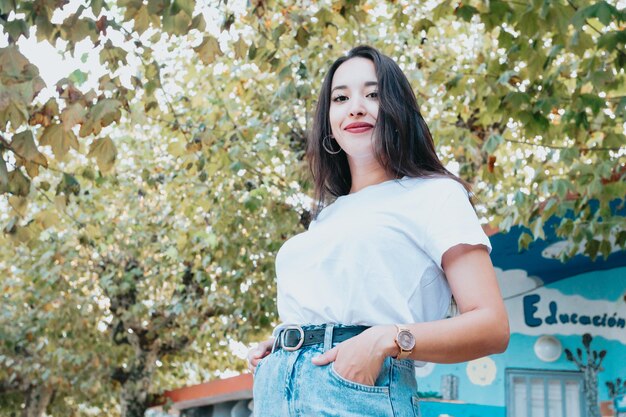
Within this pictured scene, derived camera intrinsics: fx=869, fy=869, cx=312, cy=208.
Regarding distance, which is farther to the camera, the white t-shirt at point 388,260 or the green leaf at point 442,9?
the green leaf at point 442,9

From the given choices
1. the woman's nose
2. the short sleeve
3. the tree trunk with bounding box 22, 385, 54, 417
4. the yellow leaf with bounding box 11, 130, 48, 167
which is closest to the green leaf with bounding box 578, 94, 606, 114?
the yellow leaf with bounding box 11, 130, 48, 167

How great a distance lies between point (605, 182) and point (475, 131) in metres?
3.23

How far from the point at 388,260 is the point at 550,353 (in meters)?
5.99

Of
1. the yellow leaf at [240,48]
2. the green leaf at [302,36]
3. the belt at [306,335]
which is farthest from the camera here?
the green leaf at [302,36]

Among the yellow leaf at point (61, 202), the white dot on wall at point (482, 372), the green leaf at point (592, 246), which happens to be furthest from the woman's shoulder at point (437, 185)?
the white dot on wall at point (482, 372)

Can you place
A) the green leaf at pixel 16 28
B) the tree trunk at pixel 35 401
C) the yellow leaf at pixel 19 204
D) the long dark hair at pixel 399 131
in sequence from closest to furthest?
the long dark hair at pixel 399 131, the green leaf at pixel 16 28, the yellow leaf at pixel 19 204, the tree trunk at pixel 35 401

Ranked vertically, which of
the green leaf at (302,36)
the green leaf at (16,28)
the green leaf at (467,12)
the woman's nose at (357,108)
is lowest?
the woman's nose at (357,108)

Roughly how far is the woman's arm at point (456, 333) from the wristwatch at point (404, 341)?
0.01 m

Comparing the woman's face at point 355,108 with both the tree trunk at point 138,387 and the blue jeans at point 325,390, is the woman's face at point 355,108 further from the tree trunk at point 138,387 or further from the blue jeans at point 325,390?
the tree trunk at point 138,387

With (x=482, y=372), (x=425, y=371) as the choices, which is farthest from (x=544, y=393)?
(x=425, y=371)

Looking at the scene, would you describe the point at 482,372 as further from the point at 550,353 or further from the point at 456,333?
the point at 456,333

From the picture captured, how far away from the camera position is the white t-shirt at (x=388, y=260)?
1.97 meters

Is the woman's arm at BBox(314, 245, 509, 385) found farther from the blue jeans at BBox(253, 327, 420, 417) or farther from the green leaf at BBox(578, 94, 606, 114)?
the green leaf at BBox(578, 94, 606, 114)

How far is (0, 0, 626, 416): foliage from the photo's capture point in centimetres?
418
